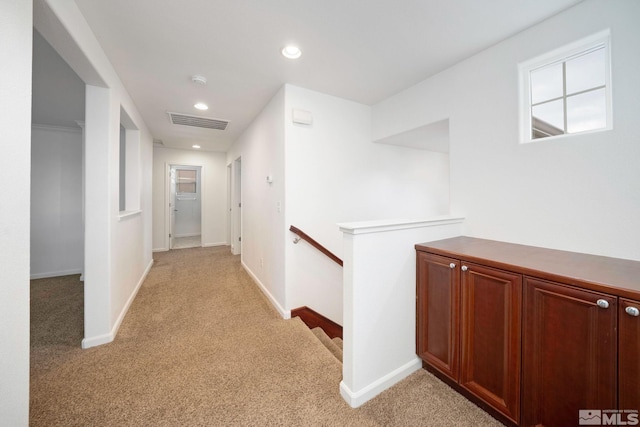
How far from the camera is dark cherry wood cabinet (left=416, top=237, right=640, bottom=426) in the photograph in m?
0.98

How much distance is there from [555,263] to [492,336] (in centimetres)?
52

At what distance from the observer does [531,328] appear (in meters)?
1.20

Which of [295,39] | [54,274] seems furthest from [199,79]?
[54,274]

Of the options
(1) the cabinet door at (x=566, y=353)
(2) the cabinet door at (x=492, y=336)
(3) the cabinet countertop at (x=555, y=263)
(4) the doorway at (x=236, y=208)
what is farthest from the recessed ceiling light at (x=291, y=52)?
(4) the doorway at (x=236, y=208)

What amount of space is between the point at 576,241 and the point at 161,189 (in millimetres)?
6766

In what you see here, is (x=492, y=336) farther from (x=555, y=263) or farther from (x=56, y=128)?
(x=56, y=128)

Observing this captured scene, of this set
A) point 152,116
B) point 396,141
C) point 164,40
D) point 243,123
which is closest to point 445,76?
point 396,141

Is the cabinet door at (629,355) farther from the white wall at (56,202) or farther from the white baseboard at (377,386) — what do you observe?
the white wall at (56,202)

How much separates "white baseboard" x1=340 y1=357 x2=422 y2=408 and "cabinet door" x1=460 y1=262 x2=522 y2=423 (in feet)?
1.14

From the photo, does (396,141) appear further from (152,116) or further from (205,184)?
(205,184)

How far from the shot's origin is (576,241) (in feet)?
5.08

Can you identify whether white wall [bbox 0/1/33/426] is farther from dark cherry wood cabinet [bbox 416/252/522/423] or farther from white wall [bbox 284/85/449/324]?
dark cherry wood cabinet [bbox 416/252/522/423]

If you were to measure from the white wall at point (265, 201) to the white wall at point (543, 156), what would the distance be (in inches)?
65.3

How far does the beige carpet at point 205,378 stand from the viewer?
4.51ft
